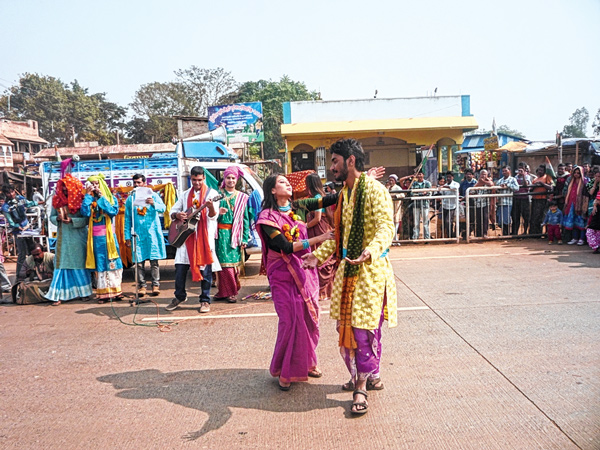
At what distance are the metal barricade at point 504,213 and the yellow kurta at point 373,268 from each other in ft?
29.1

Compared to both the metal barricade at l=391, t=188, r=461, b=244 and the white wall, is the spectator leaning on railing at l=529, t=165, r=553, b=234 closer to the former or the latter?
the metal barricade at l=391, t=188, r=461, b=244

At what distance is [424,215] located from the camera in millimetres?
12195

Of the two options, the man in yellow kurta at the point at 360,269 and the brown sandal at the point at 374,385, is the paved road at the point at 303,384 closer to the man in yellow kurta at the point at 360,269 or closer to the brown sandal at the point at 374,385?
the brown sandal at the point at 374,385

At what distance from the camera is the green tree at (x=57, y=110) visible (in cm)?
5166

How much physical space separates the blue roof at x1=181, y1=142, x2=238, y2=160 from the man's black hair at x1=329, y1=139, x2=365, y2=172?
21.7 ft

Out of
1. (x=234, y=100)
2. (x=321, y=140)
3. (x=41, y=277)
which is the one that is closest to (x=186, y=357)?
(x=41, y=277)

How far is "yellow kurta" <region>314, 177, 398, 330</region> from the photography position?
378 cm

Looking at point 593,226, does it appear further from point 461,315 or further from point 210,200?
point 210,200

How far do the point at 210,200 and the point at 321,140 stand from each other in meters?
17.6

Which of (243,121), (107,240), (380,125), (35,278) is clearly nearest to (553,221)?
(107,240)

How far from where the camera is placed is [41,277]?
841 centimetres

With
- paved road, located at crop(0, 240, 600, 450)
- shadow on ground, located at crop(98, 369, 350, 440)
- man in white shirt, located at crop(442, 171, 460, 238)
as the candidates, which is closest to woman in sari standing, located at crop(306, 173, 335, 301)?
paved road, located at crop(0, 240, 600, 450)

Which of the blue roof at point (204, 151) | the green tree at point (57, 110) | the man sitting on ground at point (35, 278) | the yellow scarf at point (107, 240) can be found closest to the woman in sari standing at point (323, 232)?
the yellow scarf at point (107, 240)

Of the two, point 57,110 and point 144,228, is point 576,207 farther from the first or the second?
point 57,110
